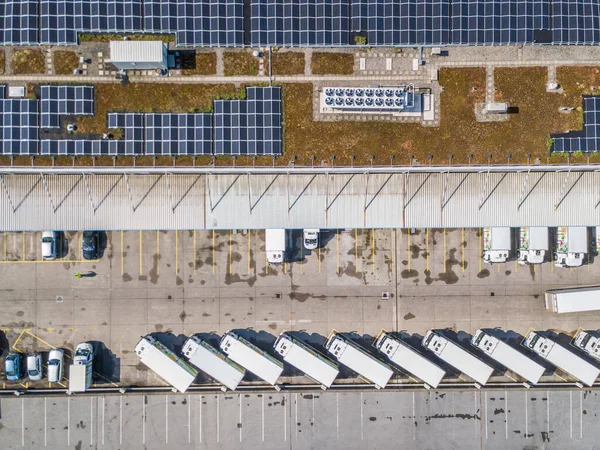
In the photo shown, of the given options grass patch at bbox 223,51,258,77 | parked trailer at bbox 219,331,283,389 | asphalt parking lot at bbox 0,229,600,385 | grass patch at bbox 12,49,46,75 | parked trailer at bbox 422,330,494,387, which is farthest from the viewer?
asphalt parking lot at bbox 0,229,600,385

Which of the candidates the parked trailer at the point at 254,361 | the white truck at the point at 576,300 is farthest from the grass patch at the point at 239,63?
the white truck at the point at 576,300

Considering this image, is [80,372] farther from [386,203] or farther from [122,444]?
[386,203]

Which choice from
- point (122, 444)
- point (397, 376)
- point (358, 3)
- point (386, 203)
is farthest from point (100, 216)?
point (397, 376)

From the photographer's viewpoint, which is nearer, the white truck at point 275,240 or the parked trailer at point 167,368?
the parked trailer at point 167,368

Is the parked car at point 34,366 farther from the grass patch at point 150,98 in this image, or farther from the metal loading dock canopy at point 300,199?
the grass patch at point 150,98

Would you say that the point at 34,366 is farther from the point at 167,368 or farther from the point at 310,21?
the point at 310,21

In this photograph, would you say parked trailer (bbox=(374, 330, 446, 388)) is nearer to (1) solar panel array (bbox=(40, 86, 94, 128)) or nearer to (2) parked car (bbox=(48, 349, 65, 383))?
(2) parked car (bbox=(48, 349, 65, 383))

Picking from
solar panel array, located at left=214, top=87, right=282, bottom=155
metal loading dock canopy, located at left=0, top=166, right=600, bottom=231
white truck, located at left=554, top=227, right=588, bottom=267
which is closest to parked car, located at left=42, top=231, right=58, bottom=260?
metal loading dock canopy, located at left=0, top=166, right=600, bottom=231
